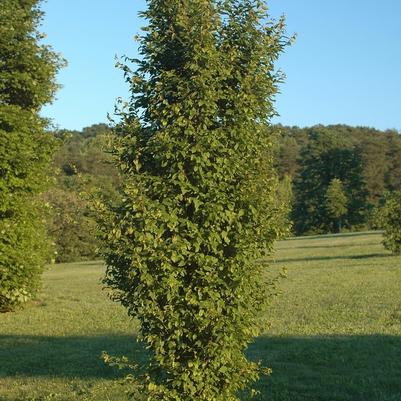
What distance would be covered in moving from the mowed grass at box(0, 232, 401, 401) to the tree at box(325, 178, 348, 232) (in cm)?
5763

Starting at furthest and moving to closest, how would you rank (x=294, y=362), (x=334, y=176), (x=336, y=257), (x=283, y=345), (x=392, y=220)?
(x=334, y=176)
(x=336, y=257)
(x=392, y=220)
(x=283, y=345)
(x=294, y=362)

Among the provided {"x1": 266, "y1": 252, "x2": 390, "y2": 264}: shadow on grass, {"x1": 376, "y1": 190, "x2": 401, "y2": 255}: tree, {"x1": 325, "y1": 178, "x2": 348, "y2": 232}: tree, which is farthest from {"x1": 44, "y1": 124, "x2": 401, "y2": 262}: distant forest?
{"x1": 376, "y1": 190, "x2": 401, "y2": 255}: tree

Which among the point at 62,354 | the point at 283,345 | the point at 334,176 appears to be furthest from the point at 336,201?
the point at 62,354

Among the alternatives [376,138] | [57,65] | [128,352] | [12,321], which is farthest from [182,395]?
[376,138]

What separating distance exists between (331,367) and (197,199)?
21.0 ft

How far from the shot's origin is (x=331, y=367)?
36.4 ft

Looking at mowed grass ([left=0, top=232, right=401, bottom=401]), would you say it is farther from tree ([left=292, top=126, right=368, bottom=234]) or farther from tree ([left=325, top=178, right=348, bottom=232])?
tree ([left=292, top=126, right=368, bottom=234])

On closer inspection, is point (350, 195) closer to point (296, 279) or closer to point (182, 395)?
point (296, 279)

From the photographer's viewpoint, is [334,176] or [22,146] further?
[334,176]

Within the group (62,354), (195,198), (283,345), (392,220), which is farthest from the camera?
(392,220)

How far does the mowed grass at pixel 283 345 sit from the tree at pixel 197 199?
3.38 feet

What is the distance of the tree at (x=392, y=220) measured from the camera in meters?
35.9

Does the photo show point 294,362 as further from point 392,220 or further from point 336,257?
point 336,257

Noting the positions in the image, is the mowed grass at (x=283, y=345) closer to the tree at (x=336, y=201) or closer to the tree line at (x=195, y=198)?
the tree line at (x=195, y=198)
